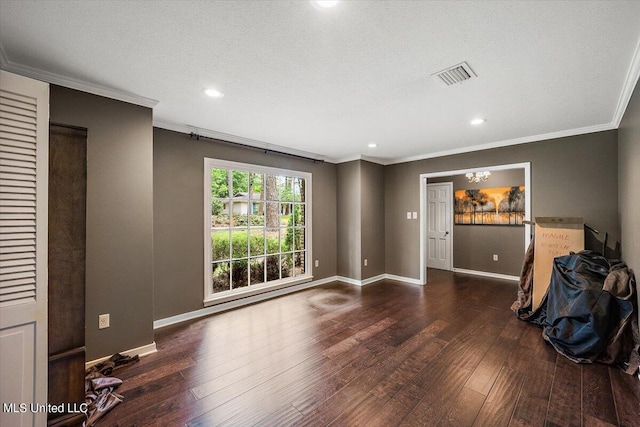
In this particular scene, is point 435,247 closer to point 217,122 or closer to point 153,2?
point 217,122

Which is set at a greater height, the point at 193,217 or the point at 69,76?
the point at 69,76

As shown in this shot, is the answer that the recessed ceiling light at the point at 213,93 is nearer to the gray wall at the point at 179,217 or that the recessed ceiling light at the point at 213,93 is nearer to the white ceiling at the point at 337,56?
the white ceiling at the point at 337,56

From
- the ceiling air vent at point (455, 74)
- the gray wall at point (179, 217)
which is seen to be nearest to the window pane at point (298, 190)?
the gray wall at point (179, 217)

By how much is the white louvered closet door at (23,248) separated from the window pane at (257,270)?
2744 millimetres

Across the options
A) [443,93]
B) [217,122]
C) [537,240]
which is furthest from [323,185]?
[537,240]

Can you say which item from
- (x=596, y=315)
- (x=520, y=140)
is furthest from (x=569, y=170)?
(x=596, y=315)

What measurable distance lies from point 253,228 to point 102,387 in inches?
96.6

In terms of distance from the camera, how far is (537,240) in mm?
3473

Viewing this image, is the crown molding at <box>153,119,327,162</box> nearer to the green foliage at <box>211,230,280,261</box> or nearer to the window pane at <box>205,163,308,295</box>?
the window pane at <box>205,163,308,295</box>

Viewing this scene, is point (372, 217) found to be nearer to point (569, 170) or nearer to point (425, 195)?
point (425, 195)

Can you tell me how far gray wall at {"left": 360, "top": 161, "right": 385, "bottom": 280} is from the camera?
5.04 meters

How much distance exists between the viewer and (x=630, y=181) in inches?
98.0

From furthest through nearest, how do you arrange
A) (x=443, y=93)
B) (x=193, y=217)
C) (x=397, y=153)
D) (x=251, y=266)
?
(x=397, y=153), (x=251, y=266), (x=193, y=217), (x=443, y=93)

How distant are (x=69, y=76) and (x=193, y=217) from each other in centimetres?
178
